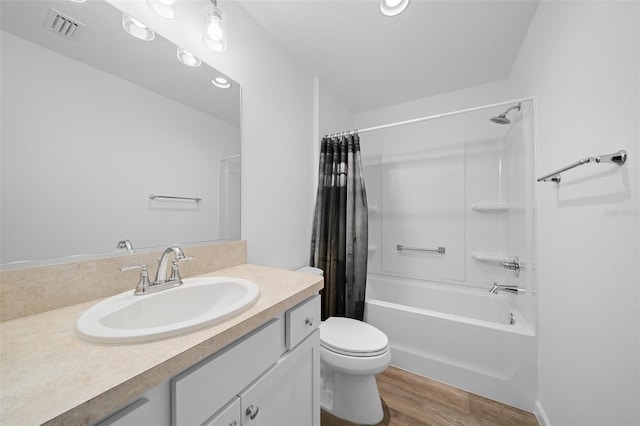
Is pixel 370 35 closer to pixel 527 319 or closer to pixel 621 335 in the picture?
pixel 621 335

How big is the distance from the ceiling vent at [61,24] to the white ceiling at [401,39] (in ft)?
3.05

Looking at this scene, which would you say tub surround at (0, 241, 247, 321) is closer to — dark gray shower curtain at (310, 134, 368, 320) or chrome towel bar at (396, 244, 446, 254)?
dark gray shower curtain at (310, 134, 368, 320)

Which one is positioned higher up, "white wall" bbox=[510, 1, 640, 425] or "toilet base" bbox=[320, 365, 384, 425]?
"white wall" bbox=[510, 1, 640, 425]

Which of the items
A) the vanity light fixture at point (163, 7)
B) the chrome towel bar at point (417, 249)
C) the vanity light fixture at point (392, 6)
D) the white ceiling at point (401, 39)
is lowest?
the chrome towel bar at point (417, 249)

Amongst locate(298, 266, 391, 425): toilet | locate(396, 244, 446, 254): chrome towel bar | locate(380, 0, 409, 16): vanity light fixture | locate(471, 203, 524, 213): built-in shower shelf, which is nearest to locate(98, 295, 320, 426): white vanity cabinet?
locate(298, 266, 391, 425): toilet

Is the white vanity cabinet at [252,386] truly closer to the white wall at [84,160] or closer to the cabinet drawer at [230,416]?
the cabinet drawer at [230,416]

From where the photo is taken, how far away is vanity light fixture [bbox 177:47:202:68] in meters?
1.09

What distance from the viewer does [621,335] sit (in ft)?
2.47

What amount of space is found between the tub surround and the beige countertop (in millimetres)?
38

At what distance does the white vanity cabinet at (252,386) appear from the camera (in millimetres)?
488

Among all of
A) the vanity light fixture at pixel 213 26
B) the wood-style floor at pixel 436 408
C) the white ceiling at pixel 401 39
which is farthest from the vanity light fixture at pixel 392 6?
the wood-style floor at pixel 436 408

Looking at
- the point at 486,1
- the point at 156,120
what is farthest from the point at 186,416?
the point at 486,1

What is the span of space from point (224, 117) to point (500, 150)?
7.74 ft

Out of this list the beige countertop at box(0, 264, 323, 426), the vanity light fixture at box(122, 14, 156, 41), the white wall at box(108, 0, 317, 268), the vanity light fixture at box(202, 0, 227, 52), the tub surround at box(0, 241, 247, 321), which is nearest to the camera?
the beige countertop at box(0, 264, 323, 426)
